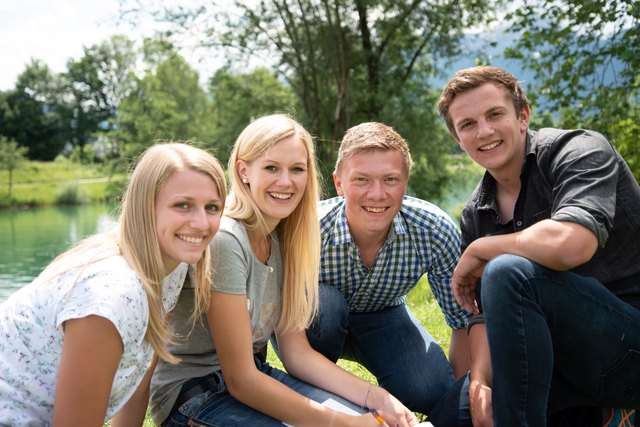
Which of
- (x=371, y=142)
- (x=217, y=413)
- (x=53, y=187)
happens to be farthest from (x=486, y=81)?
(x=53, y=187)

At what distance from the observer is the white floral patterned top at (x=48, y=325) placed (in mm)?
1683

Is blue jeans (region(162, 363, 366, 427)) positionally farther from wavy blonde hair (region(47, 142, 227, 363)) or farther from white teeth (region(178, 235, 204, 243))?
white teeth (region(178, 235, 204, 243))

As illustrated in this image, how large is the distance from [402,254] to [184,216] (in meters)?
1.19

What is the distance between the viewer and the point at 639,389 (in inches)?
80.4

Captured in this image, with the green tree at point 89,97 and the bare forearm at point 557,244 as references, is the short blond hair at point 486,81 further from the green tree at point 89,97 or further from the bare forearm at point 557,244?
the green tree at point 89,97

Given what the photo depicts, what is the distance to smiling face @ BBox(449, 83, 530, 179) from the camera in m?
2.41

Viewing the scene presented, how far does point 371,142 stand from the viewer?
8.71ft

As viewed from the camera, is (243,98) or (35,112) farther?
(35,112)

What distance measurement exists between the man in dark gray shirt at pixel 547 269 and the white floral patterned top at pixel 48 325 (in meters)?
1.07

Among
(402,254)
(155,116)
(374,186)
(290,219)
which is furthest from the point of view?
(155,116)

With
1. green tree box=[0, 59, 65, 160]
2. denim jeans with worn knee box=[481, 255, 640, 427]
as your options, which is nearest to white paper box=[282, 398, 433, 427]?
denim jeans with worn knee box=[481, 255, 640, 427]

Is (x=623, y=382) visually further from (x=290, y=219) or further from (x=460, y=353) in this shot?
(x=290, y=219)

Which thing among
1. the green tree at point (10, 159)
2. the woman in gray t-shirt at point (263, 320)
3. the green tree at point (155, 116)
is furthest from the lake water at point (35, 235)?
the woman in gray t-shirt at point (263, 320)

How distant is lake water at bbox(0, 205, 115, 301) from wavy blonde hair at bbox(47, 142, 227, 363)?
11.1 meters
